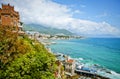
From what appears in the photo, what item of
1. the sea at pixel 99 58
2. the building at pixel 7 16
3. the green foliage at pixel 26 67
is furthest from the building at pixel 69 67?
the green foliage at pixel 26 67

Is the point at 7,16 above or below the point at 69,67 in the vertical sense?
above

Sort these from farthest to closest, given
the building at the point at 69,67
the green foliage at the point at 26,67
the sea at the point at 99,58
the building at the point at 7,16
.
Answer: the sea at the point at 99,58
the building at the point at 69,67
the building at the point at 7,16
the green foliage at the point at 26,67

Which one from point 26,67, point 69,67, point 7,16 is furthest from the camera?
point 69,67

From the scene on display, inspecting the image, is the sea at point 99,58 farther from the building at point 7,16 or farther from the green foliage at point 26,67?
the green foliage at point 26,67

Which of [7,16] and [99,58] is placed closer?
[7,16]

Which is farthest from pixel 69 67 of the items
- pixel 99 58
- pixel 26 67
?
pixel 99 58

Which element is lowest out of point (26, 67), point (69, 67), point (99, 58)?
point (99, 58)

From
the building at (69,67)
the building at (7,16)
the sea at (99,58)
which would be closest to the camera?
the building at (7,16)

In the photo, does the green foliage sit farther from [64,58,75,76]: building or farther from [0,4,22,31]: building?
[64,58,75,76]: building

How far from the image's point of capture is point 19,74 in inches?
487

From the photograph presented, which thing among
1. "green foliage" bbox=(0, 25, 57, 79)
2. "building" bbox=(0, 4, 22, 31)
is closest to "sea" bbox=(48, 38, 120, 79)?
"building" bbox=(0, 4, 22, 31)

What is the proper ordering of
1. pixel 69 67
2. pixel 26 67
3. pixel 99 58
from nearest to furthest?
1. pixel 26 67
2. pixel 69 67
3. pixel 99 58

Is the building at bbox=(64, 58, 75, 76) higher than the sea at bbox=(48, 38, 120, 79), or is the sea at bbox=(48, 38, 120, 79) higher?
the building at bbox=(64, 58, 75, 76)

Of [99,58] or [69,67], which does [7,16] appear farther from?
[99,58]
